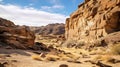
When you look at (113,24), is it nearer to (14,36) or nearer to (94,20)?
(94,20)

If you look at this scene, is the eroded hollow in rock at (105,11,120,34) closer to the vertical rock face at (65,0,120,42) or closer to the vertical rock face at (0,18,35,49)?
the vertical rock face at (65,0,120,42)

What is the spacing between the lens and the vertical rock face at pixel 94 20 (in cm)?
3659

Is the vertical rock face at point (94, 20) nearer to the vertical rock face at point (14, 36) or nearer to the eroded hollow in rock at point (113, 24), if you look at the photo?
the eroded hollow in rock at point (113, 24)

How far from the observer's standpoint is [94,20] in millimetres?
41844

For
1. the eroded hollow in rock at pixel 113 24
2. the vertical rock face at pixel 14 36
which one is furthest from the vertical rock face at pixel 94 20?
the vertical rock face at pixel 14 36

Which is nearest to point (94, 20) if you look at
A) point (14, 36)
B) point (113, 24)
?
point (113, 24)

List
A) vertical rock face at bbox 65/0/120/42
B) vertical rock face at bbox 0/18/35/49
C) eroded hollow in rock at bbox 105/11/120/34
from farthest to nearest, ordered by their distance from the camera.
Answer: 1. vertical rock face at bbox 65/0/120/42
2. eroded hollow in rock at bbox 105/11/120/34
3. vertical rock face at bbox 0/18/35/49

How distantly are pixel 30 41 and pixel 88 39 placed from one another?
1618 centimetres

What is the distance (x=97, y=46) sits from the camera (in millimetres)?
36000

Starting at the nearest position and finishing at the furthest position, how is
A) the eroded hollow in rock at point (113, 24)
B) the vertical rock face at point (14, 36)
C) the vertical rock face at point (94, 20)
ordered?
the vertical rock face at point (14, 36), the eroded hollow in rock at point (113, 24), the vertical rock face at point (94, 20)

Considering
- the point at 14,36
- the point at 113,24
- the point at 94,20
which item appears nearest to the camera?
the point at 14,36

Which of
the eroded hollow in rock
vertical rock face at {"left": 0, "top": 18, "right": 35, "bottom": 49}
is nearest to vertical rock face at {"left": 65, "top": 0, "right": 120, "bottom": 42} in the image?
the eroded hollow in rock

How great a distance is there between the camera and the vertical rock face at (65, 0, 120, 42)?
1441 inches

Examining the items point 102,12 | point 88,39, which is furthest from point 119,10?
point 88,39
